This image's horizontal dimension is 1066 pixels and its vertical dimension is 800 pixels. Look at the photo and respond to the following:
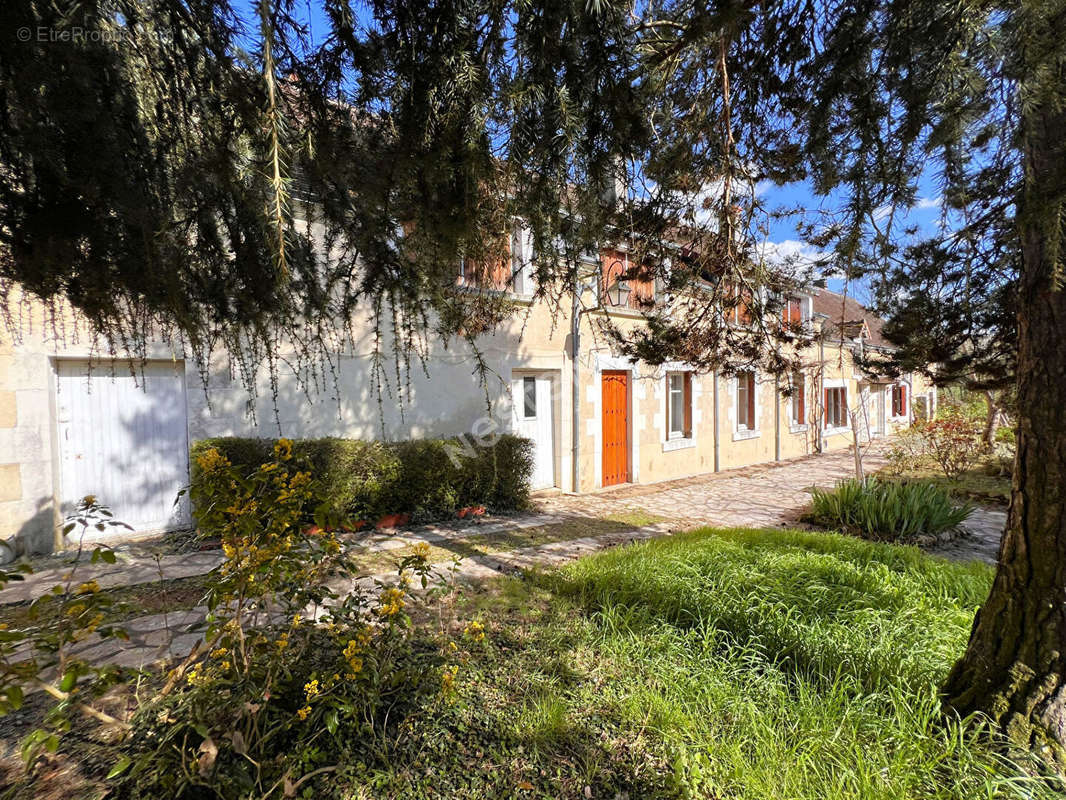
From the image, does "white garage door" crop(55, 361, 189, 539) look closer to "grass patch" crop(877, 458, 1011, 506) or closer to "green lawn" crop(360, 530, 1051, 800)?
"green lawn" crop(360, 530, 1051, 800)

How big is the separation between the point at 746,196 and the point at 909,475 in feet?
34.8

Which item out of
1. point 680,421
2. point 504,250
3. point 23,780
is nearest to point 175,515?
point 23,780

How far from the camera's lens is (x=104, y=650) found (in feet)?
10.0

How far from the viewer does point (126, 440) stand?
212 inches

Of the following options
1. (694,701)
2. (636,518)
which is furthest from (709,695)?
(636,518)

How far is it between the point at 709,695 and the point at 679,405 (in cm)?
872

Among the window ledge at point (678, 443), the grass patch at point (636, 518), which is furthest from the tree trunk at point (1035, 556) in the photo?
the window ledge at point (678, 443)

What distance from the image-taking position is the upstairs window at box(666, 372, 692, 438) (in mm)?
10317

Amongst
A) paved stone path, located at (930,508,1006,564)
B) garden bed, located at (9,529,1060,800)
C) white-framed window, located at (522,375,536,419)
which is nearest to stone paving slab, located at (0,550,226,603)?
garden bed, located at (9,529,1060,800)

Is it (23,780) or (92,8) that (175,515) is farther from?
(92,8)

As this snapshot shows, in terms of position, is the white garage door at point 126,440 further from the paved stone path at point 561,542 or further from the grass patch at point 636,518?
the grass patch at point 636,518

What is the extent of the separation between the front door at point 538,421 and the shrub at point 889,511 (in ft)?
13.8

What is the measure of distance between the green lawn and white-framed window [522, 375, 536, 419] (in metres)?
4.68

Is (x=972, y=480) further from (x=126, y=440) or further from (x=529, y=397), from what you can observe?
(x=126, y=440)
